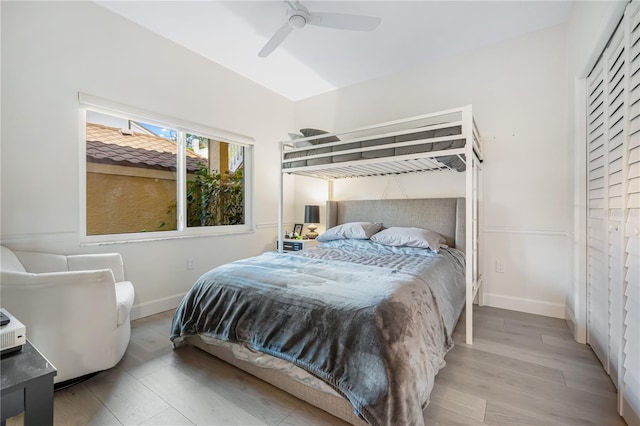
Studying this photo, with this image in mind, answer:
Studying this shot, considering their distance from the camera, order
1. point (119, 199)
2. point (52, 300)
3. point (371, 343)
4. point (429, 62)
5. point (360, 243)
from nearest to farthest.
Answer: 1. point (371, 343)
2. point (52, 300)
3. point (119, 199)
4. point (360, 243)
5. point (429, 62)

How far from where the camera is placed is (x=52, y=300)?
1.50 meters

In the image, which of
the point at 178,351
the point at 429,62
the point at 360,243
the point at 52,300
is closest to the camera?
the point at 52,300

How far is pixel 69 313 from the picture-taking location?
1539mm

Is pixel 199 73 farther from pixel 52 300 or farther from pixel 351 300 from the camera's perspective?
pixel 351 300

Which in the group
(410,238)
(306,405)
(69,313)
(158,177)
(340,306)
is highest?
(158,177)

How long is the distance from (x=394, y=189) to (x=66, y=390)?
3.31 m

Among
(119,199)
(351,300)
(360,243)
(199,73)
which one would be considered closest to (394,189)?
(360,243)

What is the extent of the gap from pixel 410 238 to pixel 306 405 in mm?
1707

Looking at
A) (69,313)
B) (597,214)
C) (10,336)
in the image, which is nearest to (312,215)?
(69,313)

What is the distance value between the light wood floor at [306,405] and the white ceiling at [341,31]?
277cm

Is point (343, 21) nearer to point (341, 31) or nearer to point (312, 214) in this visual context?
point (341, 31)

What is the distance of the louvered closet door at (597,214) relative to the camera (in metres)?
1.75

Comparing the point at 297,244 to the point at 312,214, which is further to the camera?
the point at 312,214

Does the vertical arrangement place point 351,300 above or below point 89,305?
above
